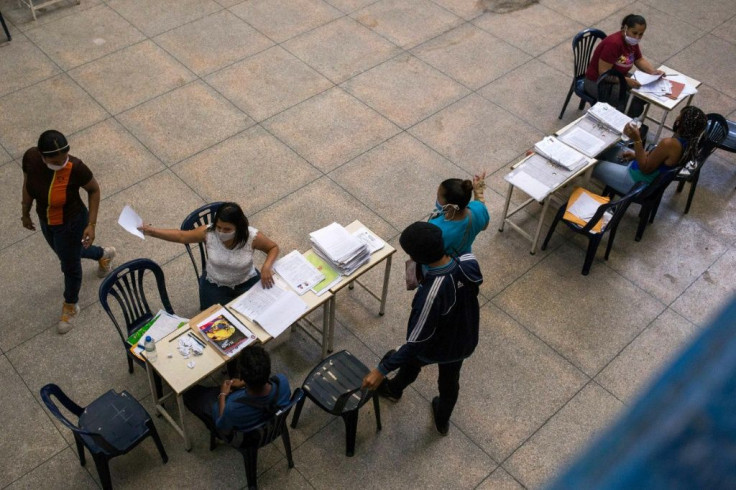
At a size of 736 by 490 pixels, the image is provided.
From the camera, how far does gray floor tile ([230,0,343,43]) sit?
872 centimetres

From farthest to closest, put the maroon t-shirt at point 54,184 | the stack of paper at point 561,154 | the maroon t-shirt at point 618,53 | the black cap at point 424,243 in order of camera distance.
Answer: the maroon t-shirt at point 618,53
the stack of paper at point 561,154
the maroon t-shirt at point 54,184
the black cap at point 424,243

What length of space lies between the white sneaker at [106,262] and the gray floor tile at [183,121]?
138 cm

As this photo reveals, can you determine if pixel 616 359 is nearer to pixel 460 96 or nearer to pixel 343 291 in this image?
pixel 343 291

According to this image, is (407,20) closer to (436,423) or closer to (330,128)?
(330,128)

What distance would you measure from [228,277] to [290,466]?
4.51ft

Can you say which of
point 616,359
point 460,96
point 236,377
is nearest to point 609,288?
point 616,359

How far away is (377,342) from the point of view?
5.63 metres

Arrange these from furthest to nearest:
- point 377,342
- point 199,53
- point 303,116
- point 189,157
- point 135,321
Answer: point 199,53
point 303,116
point 189,157
point 377,342
point 135,321

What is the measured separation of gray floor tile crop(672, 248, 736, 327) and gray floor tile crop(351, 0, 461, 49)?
4.36 meters

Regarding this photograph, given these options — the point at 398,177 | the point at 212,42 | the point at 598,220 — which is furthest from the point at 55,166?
the point at 598,220

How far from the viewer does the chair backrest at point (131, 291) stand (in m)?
4.75

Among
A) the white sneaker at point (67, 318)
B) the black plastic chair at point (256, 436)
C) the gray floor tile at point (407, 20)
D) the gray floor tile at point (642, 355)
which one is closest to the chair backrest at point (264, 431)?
the black plastic chair at point (256, 436)

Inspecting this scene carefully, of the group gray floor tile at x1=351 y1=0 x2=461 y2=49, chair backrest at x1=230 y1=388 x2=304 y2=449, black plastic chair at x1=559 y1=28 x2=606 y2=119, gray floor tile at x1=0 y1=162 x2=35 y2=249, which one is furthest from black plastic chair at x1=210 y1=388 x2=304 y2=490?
gray floor tile at x1=351 y1=0 x2=461 y2=49

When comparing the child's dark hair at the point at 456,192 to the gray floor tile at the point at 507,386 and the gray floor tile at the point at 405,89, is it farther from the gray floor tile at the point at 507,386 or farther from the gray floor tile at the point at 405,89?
the gray floor tile at the point at 405,89
